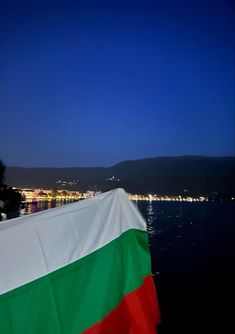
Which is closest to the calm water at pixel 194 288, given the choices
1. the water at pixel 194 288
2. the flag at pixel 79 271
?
the water at pixel 194 288

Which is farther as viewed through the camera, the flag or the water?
the water

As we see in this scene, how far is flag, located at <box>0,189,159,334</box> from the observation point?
244 cm

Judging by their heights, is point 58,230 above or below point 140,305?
above

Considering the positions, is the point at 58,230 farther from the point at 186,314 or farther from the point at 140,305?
the point at 186,314

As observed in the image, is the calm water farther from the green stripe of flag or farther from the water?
the green stripe of flag

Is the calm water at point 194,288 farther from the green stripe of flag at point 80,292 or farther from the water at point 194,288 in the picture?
the green stripe of flag at point 80,292

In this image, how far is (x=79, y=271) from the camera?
9.45ft

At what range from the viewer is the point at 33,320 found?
2.46 m

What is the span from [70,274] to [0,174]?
54.2 meters

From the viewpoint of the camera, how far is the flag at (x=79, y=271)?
2443 mm

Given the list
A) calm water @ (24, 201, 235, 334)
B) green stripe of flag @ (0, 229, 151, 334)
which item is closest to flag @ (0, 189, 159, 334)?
green stripe of flag @ (0, 229, 151, 334)

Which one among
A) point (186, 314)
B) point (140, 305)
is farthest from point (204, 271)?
point (140, 305)

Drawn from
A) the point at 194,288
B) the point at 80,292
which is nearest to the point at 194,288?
the point at 194,288

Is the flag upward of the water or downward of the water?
upward
